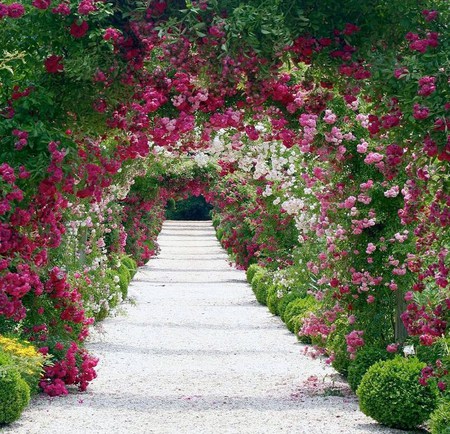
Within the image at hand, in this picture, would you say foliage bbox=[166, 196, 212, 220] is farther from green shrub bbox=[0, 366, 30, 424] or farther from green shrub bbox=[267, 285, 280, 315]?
green shrub bbox=[0, 366, 30, 424]

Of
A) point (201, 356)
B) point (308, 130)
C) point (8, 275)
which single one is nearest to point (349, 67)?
point (308, 130)

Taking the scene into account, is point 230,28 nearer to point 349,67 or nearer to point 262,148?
A: point 349,67

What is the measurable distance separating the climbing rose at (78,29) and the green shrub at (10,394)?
2.57 m

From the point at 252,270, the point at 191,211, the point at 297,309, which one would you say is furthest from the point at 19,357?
the point at 191,211

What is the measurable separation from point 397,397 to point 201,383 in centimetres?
286

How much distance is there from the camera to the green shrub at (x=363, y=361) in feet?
25.8

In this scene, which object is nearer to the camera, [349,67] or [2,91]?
[349,67]

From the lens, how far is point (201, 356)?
36.2 feet

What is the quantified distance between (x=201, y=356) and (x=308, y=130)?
4.63 meters

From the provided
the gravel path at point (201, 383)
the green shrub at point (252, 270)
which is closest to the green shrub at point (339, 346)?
the gravel path at point (201, 383)

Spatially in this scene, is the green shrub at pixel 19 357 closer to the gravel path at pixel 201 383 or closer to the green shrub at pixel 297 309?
the gravel path at pixel 201 383

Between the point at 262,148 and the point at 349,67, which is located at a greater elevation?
the point at 349,67

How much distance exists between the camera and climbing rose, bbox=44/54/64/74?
5.61 meters

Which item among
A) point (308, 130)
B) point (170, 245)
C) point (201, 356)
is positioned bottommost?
point (170, 245)
